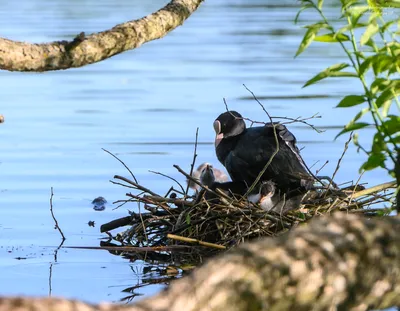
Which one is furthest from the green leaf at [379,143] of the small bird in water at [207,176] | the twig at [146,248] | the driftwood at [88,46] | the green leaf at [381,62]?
the small bird in water at [207,176]

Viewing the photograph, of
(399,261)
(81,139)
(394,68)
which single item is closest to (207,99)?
(81,139)

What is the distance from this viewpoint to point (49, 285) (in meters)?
5.88

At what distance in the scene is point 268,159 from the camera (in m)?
6.81

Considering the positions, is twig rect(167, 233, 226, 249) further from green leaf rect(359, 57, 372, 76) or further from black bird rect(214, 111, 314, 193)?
green leaf rect(359, 57, 372, 76)

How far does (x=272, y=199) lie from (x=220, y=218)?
19.2 inches

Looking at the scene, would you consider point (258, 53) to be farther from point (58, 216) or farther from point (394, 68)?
point (394, 68)

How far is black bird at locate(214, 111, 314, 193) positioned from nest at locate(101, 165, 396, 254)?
0.58 ft

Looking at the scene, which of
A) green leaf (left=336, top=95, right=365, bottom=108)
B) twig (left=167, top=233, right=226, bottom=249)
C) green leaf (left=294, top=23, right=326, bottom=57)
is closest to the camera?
green leaf (left=294, top=23, right=326, bottom=57)

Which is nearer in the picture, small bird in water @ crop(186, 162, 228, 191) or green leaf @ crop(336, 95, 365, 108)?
green leaf @ crop(336, 95, 365, 108)

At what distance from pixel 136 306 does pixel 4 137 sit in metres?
9.51

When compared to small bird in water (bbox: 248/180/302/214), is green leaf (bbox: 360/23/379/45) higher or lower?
higher

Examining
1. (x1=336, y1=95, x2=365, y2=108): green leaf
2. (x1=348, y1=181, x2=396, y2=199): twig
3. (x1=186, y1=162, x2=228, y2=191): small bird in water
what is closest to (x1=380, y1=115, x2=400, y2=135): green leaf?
(x1=336, y1=95, x2=365, y2=108): green leaf

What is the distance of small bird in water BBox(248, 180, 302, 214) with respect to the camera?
21.1 ft

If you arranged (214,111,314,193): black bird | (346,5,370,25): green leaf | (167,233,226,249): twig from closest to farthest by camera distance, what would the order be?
(346,5,370,25): green leaf, (167,233,226,249): twig, (214,111,314,193): black bird
